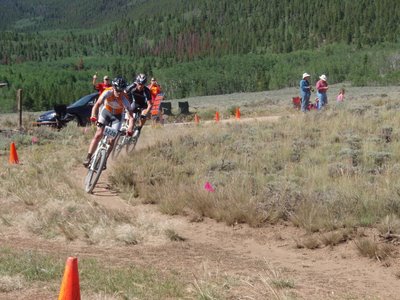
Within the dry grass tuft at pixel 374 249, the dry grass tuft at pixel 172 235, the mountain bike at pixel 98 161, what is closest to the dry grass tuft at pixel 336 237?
the dry grass tuft at pixel 374 249

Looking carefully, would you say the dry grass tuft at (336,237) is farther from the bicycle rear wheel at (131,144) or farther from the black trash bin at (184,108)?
the black trash bin at (184,108)

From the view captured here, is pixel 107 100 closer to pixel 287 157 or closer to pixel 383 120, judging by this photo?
pixel 287 157

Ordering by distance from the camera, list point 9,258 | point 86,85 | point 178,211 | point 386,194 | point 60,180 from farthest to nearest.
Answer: point 86,85, point 60,180, point 178,211, point 386,194, point 9,258

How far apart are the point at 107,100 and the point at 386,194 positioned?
5421mm

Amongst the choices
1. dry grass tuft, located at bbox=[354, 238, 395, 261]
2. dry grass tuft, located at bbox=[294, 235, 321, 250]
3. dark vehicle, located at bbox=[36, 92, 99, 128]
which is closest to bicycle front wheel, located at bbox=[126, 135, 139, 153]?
dry grass tuft, located at bbox=[294, 235, 321, 250]

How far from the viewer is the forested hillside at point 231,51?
368 ft

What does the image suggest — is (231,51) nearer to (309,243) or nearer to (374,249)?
(309,243)

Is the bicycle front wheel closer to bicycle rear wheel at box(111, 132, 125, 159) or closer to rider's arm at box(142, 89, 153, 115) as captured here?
bicycle rear wheel at box(111, 132, 125, 159)

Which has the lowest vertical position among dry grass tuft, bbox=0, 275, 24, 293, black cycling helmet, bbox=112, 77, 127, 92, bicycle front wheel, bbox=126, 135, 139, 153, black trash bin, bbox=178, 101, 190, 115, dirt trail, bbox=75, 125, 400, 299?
black trash bin, bbox=178, 101, 190, 115

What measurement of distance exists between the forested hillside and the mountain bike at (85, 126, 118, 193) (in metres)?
73.0

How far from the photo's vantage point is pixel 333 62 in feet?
376

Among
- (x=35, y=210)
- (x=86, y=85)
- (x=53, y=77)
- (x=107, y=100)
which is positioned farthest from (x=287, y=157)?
(x=53, y=77)

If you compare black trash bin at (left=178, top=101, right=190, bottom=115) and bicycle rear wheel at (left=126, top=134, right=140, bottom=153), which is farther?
black trash bin at (left=178, top=101, right=190, bottom=115)

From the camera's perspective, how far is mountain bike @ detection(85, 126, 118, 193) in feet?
38.5
